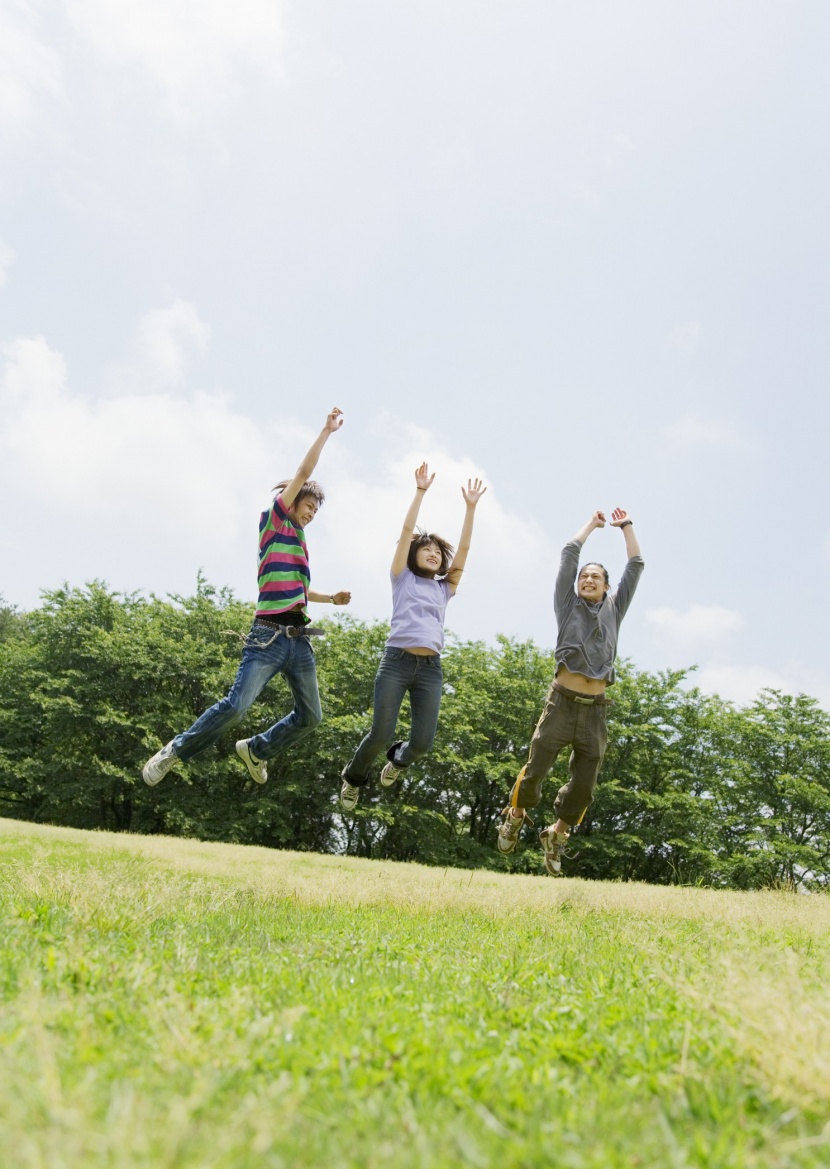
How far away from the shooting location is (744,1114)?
218 cm

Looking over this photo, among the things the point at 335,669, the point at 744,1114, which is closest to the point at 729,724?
the point at 335,669

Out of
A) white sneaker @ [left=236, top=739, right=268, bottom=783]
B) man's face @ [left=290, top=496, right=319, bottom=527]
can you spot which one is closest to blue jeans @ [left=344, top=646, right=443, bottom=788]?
white sneaker @ [left=236, top=739, right=268, bottom=783]

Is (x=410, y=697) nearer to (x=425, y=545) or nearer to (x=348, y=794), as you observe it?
(x=425, y=545)

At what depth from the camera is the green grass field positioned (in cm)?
182

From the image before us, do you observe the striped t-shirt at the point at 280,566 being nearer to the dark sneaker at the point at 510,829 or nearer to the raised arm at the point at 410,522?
the raised arm at the point at 410,522

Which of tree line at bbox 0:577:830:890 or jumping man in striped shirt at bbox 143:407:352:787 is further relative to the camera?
tree line at bbox 0:577:830:890

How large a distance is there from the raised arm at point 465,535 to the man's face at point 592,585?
1.22 metres

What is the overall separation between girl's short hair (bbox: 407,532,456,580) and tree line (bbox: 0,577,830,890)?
2828 cm

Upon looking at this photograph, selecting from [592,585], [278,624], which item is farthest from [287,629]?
[592,585]

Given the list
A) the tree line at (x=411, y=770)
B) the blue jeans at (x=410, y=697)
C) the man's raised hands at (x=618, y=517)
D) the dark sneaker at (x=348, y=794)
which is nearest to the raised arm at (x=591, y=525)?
the man's raised hands at (x=618, y=517)

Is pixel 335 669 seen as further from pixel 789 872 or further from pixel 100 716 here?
pixel 789 872

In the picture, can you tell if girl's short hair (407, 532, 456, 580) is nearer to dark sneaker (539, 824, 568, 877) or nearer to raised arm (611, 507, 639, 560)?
raised arm (611, 507, 639, 560)

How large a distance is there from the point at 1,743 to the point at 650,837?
30.6 metres

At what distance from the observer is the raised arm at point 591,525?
8211mm
